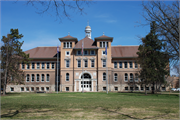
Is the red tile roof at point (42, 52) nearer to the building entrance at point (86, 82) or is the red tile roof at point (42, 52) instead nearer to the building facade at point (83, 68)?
the building facade at point (83, 68)

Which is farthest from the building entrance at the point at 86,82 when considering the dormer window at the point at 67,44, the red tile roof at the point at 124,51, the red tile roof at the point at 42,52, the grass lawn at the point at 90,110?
the grass lawn at the point at 90,110

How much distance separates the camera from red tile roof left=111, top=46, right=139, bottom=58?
5959cm

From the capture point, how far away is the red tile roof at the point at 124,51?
5959cm

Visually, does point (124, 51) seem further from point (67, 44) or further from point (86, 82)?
point (67, 44)

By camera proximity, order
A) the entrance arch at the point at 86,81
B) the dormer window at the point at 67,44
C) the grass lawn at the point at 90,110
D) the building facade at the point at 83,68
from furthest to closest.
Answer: the dormer window at the point at 67,44 < the entrance arch at the point at 86,81 < the building facade at the point at 83,68 < the grass lawn at the point at 90,110

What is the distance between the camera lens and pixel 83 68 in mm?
55656

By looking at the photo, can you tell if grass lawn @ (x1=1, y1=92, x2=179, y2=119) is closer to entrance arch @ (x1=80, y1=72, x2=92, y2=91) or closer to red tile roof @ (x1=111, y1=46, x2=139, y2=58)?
entrance arch @ (x1=80, y1=72, x2=92, y2=91)

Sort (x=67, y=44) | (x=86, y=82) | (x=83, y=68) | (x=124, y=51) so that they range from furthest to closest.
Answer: (x=124, y=51), (x=67, y=44), (x=86, y=82), (x=83, y=68)

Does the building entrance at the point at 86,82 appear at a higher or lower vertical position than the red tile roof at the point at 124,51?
lower

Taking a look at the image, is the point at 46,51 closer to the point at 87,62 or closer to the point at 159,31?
the point at 87,62

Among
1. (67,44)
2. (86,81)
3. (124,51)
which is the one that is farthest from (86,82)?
(124,51)

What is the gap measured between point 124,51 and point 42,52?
84.9ft

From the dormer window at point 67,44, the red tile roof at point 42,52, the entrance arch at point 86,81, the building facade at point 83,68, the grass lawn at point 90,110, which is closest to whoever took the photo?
the grass lawn at point 90,110

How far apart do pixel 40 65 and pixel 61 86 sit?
10.1 meters
